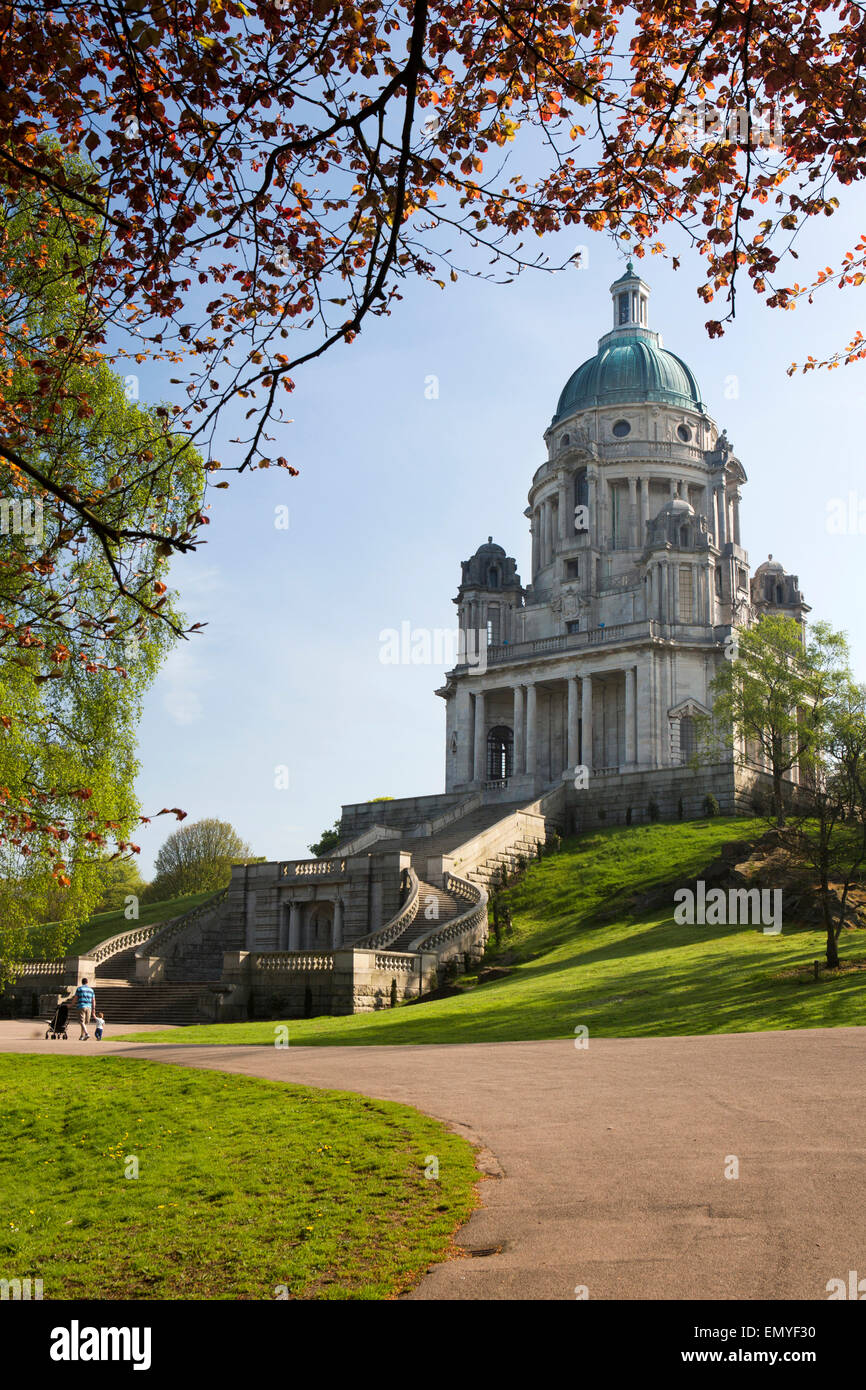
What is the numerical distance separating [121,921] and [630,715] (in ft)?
94.6

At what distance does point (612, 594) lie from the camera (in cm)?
7438

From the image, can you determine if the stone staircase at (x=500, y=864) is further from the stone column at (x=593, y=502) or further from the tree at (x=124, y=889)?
the stone column at (x=593, y=502)

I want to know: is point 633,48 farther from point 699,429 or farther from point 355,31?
point 699,429

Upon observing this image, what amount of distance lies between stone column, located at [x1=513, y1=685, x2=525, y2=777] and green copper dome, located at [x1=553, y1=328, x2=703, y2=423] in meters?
22.6

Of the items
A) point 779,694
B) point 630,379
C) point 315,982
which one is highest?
point 630,379

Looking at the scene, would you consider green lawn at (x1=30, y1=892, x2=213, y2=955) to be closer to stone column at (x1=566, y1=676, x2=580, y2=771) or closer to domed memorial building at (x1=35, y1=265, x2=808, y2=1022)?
domed memorial building at (x1=35, y1=265, x2=808, y2=1022)

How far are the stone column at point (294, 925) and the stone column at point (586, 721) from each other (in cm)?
2447

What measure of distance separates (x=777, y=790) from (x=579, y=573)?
3059cm

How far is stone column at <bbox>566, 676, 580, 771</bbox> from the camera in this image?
6700cm

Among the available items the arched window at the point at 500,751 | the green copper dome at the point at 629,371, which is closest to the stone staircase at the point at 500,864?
the arched window at the point at 500,751

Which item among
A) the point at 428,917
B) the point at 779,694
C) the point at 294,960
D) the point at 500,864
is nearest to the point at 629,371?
the point at 779,694

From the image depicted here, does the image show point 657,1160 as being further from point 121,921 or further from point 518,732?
point 518,732

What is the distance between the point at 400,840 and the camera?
2141 inches
